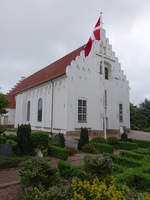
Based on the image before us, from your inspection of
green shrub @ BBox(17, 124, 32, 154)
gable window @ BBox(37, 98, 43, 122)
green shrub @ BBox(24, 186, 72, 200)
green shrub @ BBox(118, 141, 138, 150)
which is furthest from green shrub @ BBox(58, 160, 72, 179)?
gable window @ BBox(37, 98, 43, 122)

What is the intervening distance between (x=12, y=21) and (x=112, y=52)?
44.0ft

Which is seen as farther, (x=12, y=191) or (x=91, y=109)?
(x=91, y=109)

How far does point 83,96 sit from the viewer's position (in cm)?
1784

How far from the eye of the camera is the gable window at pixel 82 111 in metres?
17.4

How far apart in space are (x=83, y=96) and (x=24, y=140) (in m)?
10.4

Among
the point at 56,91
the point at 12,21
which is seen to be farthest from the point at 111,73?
the point at 12,21

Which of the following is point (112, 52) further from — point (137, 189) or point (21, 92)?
point (137, 189)

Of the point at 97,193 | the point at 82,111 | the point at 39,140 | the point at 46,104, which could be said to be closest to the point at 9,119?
the point at 46,104

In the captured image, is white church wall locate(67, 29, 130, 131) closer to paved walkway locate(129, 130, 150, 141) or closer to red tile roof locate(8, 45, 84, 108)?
red tile roof locate(8, 45, 84, 108)

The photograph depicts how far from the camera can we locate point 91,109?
18438 mm

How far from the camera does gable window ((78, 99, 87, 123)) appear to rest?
17.4 meters

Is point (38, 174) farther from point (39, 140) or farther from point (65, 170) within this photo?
point (39, 140)

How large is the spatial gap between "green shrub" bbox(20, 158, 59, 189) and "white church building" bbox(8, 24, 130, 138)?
1071 centimetres

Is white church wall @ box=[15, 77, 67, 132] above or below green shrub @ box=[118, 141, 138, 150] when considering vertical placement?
above
